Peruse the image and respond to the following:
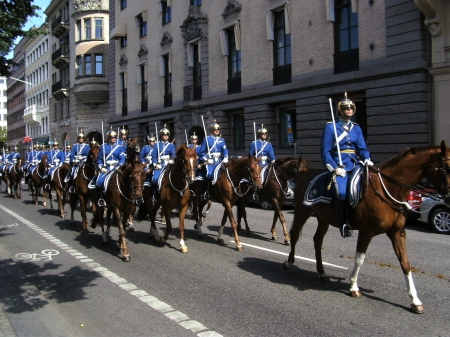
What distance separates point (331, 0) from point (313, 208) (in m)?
17.0

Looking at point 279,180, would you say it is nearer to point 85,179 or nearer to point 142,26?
point 85,179

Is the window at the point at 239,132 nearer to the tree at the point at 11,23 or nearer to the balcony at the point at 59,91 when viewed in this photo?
the tree at the point at 11,23

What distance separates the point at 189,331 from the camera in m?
5.33

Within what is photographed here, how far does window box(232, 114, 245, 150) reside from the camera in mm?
28219

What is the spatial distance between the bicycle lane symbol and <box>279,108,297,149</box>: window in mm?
16348

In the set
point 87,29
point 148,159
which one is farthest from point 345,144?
point 87,29

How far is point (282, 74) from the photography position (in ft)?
80.9

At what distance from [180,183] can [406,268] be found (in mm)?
5412

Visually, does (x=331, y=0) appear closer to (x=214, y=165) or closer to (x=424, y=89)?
(x=424, y=89)

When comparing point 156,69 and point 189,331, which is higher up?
point 156,69

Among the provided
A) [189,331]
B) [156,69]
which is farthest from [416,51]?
[156,69]

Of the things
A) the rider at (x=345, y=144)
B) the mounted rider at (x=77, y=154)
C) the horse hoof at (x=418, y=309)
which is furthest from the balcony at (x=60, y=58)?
the horse hoof at (x=418, y=309)

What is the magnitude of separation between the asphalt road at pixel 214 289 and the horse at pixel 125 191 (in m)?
0.67

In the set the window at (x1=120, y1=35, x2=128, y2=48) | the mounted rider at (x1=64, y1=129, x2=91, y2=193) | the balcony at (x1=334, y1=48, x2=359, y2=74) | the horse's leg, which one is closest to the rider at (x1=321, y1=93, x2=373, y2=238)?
the horse's leg
